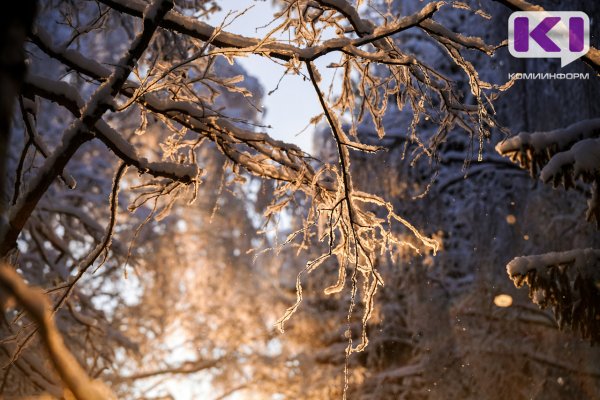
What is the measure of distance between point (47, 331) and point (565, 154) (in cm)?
295

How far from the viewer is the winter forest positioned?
261cm

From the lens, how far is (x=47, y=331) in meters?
0.95

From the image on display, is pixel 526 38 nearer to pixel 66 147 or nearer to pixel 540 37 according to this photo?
pixel 540 37

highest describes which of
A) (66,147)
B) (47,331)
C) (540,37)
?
(540,37)

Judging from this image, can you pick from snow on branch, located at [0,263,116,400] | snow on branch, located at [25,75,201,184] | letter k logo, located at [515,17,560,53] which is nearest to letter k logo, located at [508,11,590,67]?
letter k logo, located at [515,17,560,53]

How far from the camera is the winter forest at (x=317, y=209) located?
2611 mm

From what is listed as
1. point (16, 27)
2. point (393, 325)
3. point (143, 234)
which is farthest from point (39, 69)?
point (16, 27)

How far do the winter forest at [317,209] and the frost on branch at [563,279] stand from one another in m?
0.01

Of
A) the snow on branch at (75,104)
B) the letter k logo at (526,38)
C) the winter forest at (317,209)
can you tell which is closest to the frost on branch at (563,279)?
the winter forest at (317,209)

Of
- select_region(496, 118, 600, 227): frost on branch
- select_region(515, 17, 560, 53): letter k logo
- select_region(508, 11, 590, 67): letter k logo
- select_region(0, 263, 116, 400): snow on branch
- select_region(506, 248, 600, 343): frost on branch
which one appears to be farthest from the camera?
select_region(515, 17, 560, 53): letter k logo

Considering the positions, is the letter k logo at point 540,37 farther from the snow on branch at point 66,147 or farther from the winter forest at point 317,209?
the snow on branch at point 66,147

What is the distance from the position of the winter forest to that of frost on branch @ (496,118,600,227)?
1 cm

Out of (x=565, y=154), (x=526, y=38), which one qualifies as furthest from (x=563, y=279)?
(x=526, y=38)

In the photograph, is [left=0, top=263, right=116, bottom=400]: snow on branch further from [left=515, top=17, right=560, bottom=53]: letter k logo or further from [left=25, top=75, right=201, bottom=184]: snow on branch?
[left=515, top=17, right=560, bottom=53]: letter k logo
